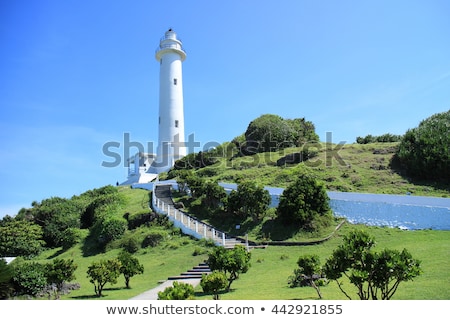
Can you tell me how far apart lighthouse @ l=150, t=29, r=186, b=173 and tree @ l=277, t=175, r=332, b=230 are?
21653 mm

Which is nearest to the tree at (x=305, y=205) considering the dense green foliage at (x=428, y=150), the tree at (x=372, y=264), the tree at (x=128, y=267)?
the tree at (x=128, y=267)

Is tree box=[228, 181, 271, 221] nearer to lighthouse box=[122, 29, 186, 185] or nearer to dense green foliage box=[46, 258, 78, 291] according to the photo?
dense green foliage box=[46, 258, 78, 291]

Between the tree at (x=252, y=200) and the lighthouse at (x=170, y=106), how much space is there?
63.7 feet

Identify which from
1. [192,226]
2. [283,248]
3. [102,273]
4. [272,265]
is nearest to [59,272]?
[102,273]

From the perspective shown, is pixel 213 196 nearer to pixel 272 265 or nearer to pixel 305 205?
pixel 305 205

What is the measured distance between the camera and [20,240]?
21.6 meters

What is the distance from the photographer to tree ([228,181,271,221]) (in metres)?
18.8

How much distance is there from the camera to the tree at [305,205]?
17250 mm

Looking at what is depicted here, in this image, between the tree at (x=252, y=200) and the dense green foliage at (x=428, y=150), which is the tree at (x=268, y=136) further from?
the tree at (x=252, y=200)

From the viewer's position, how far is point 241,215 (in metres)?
19.9

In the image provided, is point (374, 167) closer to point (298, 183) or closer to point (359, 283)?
point (298, 183)

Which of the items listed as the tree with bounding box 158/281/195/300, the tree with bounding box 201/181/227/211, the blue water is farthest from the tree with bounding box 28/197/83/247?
the tree with bounding box 158/281/195/300

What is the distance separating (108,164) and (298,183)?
58.4 feet
